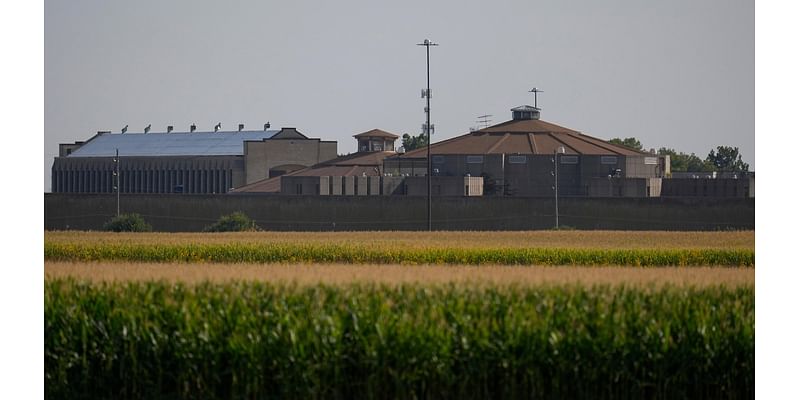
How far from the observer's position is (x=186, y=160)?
111 meters

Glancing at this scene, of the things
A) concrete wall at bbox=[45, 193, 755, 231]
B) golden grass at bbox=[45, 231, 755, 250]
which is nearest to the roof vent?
concrete wall at bbox=[45, 193, 755, 231]

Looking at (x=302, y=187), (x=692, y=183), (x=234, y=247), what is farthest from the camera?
(x=302, y=187)

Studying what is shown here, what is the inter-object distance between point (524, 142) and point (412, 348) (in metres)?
76.8

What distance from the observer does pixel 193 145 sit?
378ft

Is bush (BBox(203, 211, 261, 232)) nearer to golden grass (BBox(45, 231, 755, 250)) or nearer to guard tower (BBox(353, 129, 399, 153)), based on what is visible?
golden grass (BBox(45, 231, 755, 250))

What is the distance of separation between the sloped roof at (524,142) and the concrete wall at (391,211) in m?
20.3

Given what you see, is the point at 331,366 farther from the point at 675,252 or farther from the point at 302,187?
the point at 302,187

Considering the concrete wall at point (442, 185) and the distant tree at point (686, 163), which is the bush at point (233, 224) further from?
the distant tree at point (686, 163)

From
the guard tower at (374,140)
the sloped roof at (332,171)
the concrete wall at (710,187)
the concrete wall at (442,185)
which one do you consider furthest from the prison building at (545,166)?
the guard tower at (374,140)

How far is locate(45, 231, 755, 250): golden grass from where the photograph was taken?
38.2 meters

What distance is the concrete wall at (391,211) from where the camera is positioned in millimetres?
65875

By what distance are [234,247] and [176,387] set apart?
19970 millimetres
